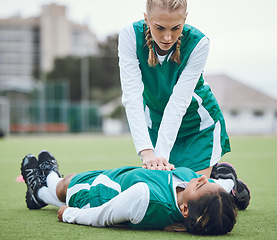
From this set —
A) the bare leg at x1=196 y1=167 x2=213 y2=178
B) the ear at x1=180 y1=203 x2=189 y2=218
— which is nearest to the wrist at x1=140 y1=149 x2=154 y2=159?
the ear at x1=180 y1=203 x2=189 y2=218

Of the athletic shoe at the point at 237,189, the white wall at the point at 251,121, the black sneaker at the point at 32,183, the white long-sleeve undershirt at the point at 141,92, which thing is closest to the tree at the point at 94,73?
the white wall at the point at 251,121

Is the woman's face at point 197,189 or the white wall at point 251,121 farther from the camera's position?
the white wall at point 251,121

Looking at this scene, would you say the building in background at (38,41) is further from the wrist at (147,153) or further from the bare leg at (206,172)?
the wrist at (147,153)

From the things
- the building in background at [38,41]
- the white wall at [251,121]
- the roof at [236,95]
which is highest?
the building in background at [38,41]

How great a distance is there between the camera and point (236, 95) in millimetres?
44719

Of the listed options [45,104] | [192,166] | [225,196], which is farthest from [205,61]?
[45,104]

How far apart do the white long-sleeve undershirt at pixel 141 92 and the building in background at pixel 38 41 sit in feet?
237

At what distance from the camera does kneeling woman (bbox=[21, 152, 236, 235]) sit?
2.75 metres

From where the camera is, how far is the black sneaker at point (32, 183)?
3922 mm

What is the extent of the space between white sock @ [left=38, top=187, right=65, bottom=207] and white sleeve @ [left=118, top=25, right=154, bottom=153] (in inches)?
36.0

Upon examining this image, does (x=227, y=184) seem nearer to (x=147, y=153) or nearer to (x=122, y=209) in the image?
(x=147, y=153)

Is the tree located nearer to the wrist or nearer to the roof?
the roof

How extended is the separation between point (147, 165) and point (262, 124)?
4287 cm

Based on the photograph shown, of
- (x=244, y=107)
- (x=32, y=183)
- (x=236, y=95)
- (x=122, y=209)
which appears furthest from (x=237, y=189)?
(x=236, y=95)
